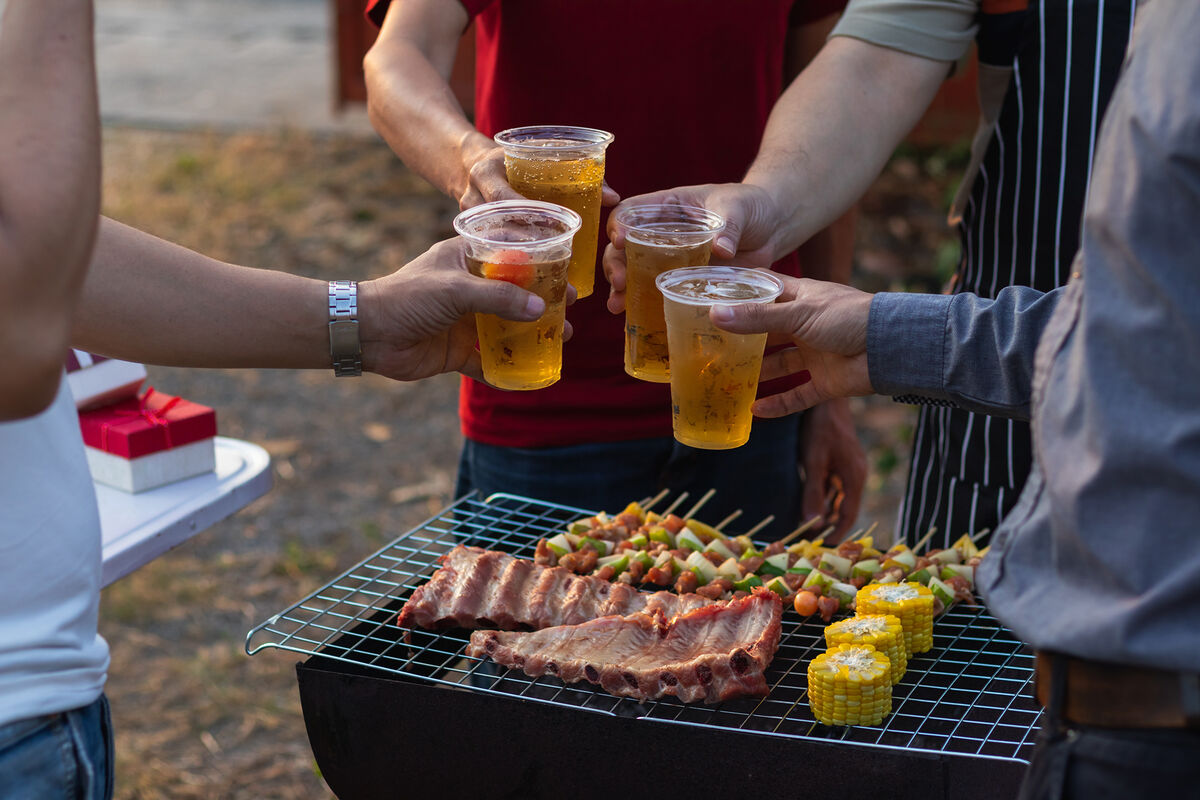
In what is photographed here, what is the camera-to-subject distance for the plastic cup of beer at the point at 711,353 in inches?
88.0

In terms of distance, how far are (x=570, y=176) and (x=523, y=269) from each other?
24 centimetres

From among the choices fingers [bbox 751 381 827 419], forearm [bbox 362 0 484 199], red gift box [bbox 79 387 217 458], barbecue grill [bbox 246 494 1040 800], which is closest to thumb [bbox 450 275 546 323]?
forearm [bbox 362 0 484 199]

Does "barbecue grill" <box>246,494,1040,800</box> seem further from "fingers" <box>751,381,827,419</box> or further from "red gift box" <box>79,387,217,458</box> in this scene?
"red gift box" <box>79,387,217,458</box>

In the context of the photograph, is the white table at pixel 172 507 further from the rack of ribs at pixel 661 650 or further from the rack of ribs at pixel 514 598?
the rack of ribs at pixel 661 650

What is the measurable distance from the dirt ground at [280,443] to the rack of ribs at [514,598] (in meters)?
1.93

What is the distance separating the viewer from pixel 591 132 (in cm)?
248

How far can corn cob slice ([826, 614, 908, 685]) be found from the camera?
7.73 feet

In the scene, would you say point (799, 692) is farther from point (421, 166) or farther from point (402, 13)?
point (402, 13)

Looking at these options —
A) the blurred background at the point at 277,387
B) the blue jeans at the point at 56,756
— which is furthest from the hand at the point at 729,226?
the blurred background at the point at 277,387

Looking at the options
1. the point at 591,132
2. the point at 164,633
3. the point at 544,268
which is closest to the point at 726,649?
the point at 544,268

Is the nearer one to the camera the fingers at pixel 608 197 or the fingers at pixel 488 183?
the fingers at pixel 488 183

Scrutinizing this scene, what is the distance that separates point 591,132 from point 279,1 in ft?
42.7

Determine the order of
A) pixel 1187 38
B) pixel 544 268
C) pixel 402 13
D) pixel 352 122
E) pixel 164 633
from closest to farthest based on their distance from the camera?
pixel 1187 38 < pixel 544 268 < pixel 402 13 < pixel 164 633 < pixel 352 122

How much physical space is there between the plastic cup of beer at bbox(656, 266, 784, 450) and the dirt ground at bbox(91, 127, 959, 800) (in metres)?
2.56
